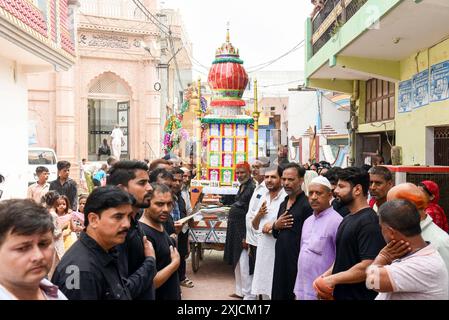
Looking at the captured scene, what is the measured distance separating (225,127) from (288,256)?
249 inches

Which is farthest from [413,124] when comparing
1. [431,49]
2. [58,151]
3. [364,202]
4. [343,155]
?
[58,151]

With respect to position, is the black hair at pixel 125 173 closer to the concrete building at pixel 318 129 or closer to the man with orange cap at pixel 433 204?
the man with orange cap at pixel 433 204

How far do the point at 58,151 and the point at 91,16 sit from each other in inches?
248

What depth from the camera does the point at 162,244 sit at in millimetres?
3393

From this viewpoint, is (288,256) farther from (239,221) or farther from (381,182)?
(239,221)

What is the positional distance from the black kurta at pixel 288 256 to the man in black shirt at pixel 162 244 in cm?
136

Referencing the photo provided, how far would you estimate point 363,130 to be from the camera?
468 inches

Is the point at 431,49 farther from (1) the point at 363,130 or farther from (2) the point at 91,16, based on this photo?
(2) the point at 91,16

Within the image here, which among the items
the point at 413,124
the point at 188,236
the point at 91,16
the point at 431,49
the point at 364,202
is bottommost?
the point at 188,236

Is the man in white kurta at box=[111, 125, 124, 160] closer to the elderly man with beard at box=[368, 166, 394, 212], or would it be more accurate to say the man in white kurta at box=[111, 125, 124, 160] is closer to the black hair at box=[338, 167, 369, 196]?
the elderly man with beard at box=[368, 166, 394, 212]

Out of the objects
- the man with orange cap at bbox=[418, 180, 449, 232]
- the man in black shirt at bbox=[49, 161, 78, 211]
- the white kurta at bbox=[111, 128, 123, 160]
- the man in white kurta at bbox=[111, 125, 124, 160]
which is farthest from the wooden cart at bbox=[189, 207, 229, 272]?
the white kurta at bbox=[111, 128, 123, 160]

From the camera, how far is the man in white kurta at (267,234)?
5.11m

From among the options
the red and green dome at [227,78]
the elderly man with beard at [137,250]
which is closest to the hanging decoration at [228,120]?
the red and green dome at [227,78]

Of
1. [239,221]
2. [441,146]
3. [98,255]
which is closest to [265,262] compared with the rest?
[239,221]
